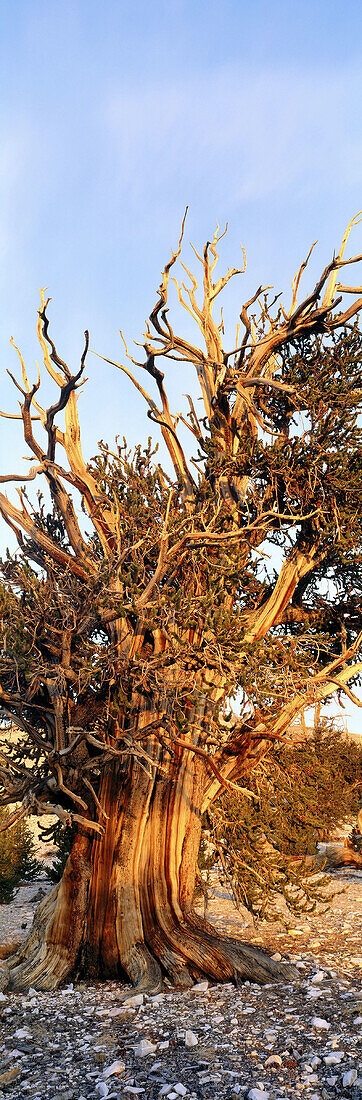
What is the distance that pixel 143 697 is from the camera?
8672mm

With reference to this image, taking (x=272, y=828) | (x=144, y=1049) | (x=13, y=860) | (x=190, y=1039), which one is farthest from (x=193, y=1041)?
(x=13, y=860)

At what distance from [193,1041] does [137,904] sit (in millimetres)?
2430

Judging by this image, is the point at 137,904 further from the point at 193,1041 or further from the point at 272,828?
the point at 193,1041

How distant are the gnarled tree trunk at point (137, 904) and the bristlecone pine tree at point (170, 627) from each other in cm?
2

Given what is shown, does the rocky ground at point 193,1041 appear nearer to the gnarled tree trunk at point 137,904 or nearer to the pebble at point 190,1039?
the pebble at point 190,1039

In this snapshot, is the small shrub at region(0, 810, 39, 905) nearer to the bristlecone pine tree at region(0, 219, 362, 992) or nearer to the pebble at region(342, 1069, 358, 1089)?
the bristlecone pine tree at region(0, 219, 362, 992)

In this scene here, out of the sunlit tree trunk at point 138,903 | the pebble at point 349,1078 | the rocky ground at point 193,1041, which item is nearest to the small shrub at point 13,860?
the sunlit tree trunk at point 138,903

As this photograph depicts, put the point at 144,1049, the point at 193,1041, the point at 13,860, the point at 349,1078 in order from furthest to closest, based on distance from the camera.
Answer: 1. the point at 13,860
2. the point at 193,1041
3. the point at 144,1049
4. the point at 349,1078

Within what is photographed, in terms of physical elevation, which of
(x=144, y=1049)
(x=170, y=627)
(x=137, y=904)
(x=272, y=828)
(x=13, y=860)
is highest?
(x=170, y=627)

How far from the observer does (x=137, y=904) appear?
830 cm

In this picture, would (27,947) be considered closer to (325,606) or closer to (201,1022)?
(201,1022)

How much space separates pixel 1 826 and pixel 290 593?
4401mm

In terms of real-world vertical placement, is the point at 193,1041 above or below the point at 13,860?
below

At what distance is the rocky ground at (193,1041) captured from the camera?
16.9ft
